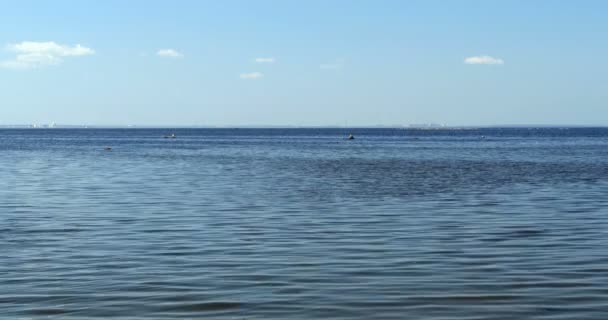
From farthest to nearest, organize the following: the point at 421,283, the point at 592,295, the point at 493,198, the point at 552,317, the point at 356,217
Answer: the point at 493,198 → the point at 356,217 → the point at 421,283 → the point at 592,295 → the point at 552,317

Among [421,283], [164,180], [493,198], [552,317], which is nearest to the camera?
[552,317]

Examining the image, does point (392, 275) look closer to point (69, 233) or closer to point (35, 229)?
point (69, 233)

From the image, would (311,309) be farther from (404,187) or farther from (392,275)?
(404,187)

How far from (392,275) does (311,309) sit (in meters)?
2.93

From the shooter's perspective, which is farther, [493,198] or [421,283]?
[493,198]

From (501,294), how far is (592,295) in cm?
142

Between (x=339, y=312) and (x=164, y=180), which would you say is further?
(x=164, y=180)

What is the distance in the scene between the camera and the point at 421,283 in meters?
14.6

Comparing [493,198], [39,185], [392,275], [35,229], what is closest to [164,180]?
[39,185]

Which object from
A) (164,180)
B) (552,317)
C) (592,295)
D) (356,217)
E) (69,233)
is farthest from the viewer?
(164,180)

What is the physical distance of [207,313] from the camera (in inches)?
498

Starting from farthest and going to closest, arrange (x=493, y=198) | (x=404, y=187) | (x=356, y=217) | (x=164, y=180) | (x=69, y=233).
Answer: (x=164, y=180), (x=404, y=187), (x=493, y=198), (x=356, y=217), (x=69, y=233)

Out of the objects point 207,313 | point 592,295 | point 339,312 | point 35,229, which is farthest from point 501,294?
point 35,229

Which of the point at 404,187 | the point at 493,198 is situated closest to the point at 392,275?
the point at 493,198
